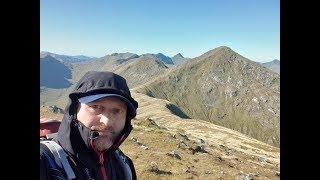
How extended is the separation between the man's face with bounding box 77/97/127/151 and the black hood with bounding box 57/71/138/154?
0.10 meters

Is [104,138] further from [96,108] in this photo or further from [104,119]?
[96,108]

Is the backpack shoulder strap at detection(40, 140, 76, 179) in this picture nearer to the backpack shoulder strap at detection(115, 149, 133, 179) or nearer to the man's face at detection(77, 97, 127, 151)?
the man's face at detection(77, 97, 127, 151)

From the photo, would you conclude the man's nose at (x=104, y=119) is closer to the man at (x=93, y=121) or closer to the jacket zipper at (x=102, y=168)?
the man at (x=93, y=121)

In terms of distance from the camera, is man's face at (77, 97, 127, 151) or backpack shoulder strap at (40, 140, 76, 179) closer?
backpack shoulder strap at (40, 140, 76, 179)

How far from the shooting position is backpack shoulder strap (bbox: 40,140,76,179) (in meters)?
4.41

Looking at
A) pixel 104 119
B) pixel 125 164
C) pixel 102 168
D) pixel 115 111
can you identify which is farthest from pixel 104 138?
pixel 125 164

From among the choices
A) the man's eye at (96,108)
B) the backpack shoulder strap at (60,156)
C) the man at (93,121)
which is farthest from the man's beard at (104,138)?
the backpack shoulder strap at (60,156)

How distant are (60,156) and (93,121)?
0.72m

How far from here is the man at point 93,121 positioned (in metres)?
5.03

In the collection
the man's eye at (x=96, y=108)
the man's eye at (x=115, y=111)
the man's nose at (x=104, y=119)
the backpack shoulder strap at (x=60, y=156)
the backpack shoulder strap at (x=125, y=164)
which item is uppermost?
the man's eye at (x=96, y=108)

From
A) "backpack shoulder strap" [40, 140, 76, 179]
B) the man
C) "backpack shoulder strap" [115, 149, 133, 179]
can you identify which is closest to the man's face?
the man

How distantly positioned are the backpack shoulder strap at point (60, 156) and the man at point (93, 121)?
0.77 ft
